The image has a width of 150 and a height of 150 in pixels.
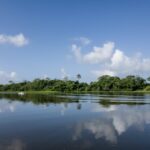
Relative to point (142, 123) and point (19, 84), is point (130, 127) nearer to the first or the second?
point (142, 123)

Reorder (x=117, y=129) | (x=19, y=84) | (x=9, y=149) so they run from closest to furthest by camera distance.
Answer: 1. (x=9, y=149)
2. (x=117, y=129)
3. (x=19, y=84)

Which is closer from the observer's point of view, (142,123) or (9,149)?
(9,149)

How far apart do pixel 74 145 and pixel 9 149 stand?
11.0ft

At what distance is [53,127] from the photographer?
69.6ft

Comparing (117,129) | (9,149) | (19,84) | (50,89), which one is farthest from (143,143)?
(19,84)

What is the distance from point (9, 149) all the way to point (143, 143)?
7140 millimetres

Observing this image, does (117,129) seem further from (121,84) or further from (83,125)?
(121,84)

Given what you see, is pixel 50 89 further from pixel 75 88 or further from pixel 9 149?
pixel 9 149

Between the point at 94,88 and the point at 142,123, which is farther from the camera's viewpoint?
the point at 94,88

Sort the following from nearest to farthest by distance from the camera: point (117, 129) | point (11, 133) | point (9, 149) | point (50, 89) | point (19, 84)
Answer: point (9, 149) < point (11, 133) < point (117, 129) < point (50, 89) < point (19, 84)

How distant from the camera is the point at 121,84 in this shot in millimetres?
134625

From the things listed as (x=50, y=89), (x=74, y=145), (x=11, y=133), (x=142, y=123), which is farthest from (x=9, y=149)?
(x=50, y=89)

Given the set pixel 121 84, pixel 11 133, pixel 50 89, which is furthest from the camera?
pixel 50 89

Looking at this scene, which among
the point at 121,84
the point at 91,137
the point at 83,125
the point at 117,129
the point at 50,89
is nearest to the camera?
the point at 91,137
